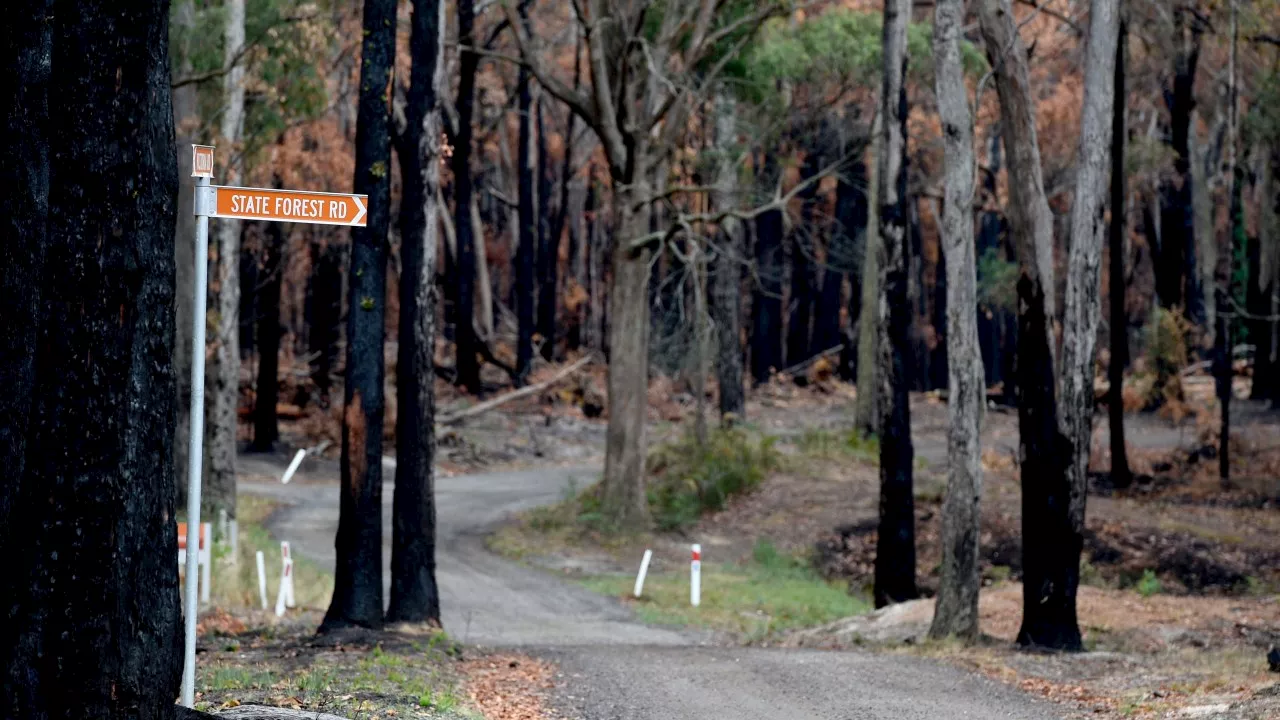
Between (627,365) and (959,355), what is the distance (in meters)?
10.6

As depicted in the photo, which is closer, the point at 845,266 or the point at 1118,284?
the point at 1118,284

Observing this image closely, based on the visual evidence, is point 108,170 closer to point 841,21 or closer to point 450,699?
point 450,699

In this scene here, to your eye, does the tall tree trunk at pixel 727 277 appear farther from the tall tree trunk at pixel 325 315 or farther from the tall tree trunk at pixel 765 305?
the tall tree trunk at pixel 765 305

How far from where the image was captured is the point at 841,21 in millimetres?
30547

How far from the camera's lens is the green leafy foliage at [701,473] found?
26625 mm

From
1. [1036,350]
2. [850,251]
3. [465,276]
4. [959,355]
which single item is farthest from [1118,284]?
[850,251]

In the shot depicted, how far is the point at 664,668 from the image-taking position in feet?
40.5

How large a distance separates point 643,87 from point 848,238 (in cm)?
2515

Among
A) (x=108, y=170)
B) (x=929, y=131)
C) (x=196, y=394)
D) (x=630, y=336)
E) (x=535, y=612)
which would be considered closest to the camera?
(x=108, y=170)

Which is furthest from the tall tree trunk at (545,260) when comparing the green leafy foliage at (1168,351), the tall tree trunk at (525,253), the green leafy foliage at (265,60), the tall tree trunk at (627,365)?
the green leafy foliage at (265,60)

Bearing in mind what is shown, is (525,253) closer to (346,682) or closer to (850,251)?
(850,251)

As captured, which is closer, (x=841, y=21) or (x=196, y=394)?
(x=196, y=394)

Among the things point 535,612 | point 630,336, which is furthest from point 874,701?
point 630,336

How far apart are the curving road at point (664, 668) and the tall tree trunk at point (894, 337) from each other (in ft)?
10.2
